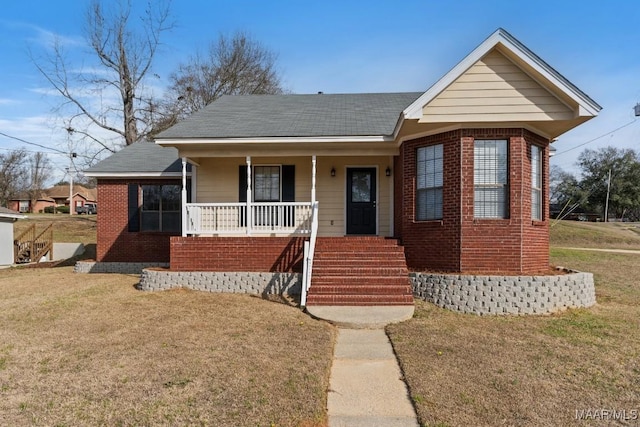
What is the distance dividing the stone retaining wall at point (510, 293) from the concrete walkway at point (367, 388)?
8.86 ft

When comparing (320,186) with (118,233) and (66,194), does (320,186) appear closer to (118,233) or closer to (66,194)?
(118,233)

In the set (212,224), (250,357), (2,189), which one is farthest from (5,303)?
(2,189)

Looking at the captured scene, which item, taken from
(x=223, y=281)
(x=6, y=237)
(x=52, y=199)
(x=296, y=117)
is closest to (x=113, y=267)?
(x=223, y=281)

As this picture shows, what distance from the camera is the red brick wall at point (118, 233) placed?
47.0ft

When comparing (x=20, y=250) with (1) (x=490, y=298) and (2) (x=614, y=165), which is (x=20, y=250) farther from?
(2) (x=614, y=165)

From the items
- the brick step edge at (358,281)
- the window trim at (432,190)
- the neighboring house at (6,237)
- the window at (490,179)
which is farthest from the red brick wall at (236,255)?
the neighboring house at (6,237)

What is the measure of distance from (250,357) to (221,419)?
167cm

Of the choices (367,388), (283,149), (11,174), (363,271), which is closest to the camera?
(367,388)

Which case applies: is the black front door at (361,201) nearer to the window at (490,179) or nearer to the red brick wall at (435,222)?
the red brick wall at (435,222)

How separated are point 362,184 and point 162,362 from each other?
335 inches

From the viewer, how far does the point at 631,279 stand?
12.8 meters

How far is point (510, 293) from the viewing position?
841 centimetres

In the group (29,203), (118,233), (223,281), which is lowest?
(223,281)

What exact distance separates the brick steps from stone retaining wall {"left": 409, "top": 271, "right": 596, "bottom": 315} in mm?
890
